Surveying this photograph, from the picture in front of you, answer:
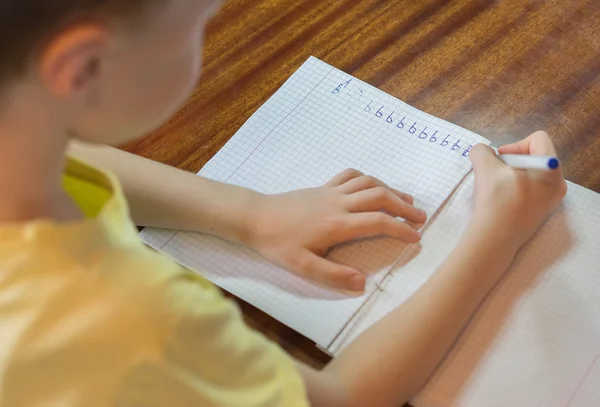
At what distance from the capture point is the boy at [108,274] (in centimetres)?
36

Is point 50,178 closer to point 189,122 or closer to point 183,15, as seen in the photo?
point 183,15

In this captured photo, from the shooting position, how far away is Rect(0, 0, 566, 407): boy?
364 mm

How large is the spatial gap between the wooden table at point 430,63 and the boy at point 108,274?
268mm

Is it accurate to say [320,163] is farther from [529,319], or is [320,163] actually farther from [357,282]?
[529,319]

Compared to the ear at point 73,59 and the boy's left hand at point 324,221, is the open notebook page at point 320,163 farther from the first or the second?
the ear at point 73,59

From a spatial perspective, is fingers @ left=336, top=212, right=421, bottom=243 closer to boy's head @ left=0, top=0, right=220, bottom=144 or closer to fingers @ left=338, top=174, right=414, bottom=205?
fingers @ left=338, top=174, right=414, bottom=205

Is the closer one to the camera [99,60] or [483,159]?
[99,60]

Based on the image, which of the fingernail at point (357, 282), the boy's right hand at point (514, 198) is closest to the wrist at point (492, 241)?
the boy's right hand at point (514, 198)

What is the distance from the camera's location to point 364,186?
2.31 feet

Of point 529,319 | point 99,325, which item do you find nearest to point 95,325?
point 99,325

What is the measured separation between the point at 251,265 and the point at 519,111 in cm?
35

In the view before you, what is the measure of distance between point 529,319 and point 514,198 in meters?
0.13

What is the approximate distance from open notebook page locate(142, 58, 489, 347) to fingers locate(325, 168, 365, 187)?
2 cm

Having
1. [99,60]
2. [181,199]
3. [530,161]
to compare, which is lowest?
[181,199]
